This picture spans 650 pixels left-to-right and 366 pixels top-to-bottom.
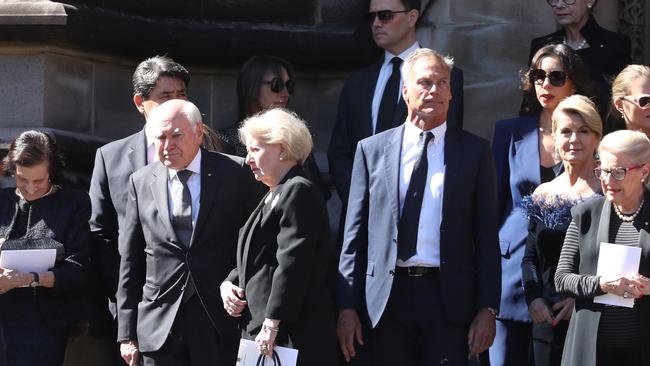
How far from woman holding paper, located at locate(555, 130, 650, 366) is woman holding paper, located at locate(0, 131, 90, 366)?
241 cm

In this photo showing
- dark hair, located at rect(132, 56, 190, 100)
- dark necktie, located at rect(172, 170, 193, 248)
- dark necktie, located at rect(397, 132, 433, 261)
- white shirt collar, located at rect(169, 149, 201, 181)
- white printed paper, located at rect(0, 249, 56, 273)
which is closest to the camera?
dark necktie, located at rect(397, 132, 433, 261)

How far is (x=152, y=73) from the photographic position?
7.49 meters

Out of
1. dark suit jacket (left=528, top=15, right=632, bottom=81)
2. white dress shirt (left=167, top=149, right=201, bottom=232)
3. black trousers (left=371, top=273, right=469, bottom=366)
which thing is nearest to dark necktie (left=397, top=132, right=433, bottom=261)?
black trousers (left=371, top=273, right=469, bottom=366)

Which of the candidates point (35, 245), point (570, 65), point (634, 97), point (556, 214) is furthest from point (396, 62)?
point (35, 245)

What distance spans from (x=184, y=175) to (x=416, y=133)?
3.56 ft


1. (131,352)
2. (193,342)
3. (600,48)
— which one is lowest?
(131,352)

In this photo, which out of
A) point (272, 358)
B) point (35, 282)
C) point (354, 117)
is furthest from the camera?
point (354, 117)

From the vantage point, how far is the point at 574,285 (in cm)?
618

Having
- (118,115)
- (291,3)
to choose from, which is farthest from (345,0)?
(118,115)

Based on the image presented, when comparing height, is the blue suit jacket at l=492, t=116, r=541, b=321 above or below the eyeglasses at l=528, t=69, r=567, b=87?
below

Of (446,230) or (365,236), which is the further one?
(365,236)

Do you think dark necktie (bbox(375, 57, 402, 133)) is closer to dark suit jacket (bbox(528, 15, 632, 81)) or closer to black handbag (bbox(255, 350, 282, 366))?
dark suit jacket (bbox(528, 15, 632, 81))

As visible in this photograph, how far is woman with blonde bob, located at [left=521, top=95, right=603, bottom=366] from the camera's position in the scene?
6.71 m

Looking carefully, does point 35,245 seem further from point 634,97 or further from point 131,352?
point 634,97
